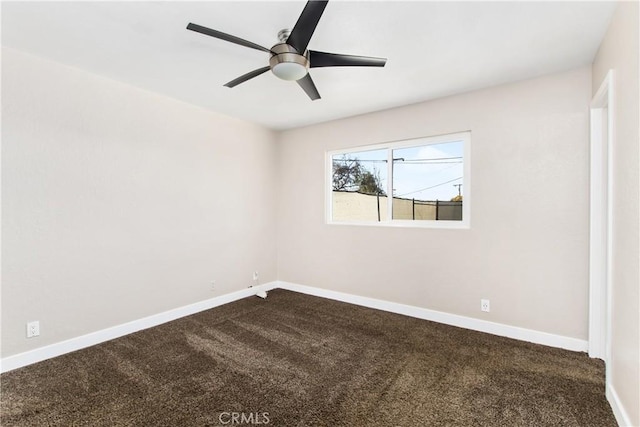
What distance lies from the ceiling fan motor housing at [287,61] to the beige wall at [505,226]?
1905 mm

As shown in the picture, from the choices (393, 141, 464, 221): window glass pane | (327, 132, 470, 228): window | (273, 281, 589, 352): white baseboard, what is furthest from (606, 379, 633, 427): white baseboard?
(393, 141, 464, 221): window glass pane

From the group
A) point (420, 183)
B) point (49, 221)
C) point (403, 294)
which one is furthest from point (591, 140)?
point (49, 221)

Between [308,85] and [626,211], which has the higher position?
[308,85]

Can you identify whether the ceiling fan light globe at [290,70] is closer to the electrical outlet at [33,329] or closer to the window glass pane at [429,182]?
the window glass pane at [429,182]

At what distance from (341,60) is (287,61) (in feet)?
1.19

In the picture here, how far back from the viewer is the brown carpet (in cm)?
179

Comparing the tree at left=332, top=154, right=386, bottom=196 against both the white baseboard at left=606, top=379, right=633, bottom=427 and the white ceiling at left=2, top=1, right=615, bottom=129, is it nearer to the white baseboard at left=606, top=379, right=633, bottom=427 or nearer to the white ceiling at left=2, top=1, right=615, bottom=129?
the white ceiling at left=2, top=1, right=615, bottom=129

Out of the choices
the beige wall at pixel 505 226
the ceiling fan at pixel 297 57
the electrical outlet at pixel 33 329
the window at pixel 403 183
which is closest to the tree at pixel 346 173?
the window at pixel 403 183

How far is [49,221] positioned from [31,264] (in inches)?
14.4

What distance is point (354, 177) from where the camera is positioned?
416 centimetres

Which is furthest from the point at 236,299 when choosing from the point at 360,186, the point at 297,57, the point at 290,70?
the point at 297,57

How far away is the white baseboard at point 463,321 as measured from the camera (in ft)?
8.71

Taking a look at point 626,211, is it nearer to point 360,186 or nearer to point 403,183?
point 403,183

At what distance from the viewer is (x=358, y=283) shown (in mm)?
3961
